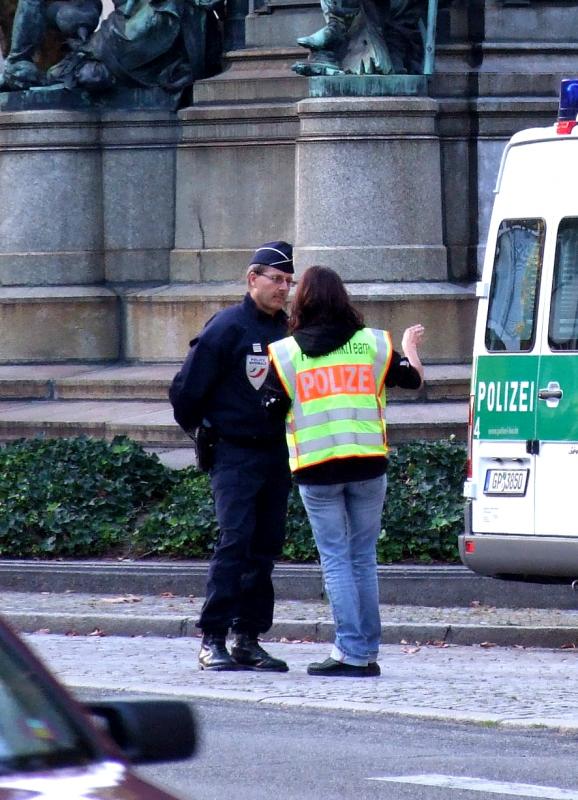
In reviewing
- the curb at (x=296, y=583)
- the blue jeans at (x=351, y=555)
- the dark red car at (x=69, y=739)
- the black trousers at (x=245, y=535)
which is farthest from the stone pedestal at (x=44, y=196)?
the dark red car at (x=69, y=739)

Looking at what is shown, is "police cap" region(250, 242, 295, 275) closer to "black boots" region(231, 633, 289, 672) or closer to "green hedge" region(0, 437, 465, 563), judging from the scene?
"black boots" region(231, 633, 289, 672)

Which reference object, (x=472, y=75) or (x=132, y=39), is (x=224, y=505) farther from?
(x=132, y=39)

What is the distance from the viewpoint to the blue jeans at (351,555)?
8438mm

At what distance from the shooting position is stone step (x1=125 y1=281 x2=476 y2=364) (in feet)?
45.9

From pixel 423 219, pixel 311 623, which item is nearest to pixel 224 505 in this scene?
pixel 311 623

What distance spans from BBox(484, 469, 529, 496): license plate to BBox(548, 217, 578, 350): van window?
614mm

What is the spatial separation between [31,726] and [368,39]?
11676 millimetres

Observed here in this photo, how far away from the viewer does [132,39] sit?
51.2 feet

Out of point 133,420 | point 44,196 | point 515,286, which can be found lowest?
point 133,420

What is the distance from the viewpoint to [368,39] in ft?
47.0

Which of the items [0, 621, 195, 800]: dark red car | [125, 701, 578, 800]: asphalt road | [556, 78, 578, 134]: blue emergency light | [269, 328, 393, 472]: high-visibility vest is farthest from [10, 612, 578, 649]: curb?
[0, 621, 195, 800]: dark red car

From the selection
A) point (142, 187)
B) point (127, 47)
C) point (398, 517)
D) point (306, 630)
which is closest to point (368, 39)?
point (127, 47)

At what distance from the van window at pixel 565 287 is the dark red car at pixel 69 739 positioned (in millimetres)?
6382

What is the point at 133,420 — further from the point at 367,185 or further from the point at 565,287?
the point at 565,287
